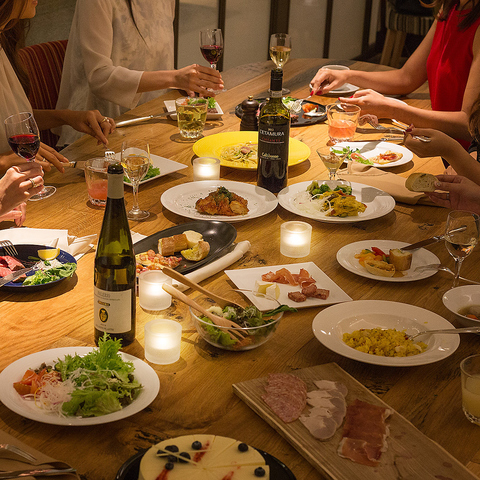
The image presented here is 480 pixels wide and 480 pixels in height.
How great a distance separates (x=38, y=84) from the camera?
321cm

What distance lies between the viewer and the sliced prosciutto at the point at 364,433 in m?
0.98

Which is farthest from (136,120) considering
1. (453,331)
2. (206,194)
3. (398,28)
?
(398,28)

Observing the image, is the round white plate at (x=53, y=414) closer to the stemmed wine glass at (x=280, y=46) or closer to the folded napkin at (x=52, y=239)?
the folded napkin at (x=52, y=239)

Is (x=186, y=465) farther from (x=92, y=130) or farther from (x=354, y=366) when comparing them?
(x=92, y=130)

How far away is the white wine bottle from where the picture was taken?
1.20m

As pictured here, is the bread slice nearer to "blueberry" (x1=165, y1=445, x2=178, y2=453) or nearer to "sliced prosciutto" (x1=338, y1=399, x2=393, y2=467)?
"sliced prosciutto" (x1=338, y1=399, x2=393, y2=467)

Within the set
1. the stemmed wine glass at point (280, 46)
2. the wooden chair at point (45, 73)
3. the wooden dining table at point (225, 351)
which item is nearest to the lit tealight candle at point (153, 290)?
the wooden dining table at point (225, 351)

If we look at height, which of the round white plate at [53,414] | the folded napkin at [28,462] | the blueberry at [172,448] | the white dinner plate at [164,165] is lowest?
the round white plate at [53,414]

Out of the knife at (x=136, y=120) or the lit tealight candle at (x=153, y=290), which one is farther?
the knife at (x=136, y=120)

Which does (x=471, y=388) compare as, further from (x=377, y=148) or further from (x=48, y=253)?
(x=377, y=148)

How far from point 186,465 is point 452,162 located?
1.70 meters

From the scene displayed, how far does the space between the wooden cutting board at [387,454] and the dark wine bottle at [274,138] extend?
100cm

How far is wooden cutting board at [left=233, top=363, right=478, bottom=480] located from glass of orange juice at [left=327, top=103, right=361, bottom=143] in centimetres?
147

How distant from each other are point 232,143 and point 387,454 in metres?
1.71
